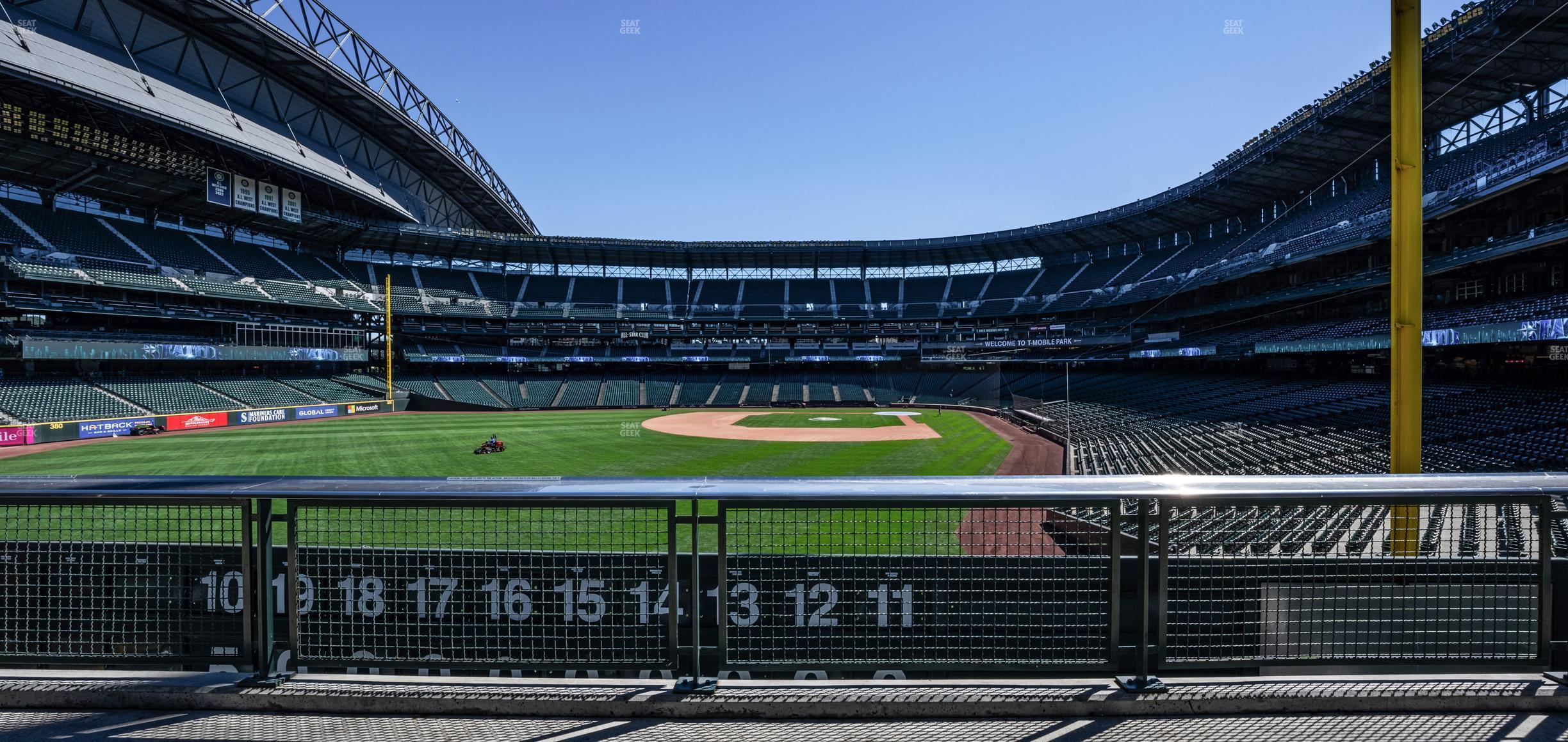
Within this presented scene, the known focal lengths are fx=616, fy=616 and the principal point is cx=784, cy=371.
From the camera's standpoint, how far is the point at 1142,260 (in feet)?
186

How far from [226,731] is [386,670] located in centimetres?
64

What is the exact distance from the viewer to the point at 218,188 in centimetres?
4191

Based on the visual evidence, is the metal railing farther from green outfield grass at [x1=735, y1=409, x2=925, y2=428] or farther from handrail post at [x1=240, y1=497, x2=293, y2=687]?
green outfield grass at [x1=735, y1=409, x2=925, y2=428]

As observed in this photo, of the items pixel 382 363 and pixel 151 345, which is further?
pixel 382 363

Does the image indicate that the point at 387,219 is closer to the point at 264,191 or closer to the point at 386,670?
the point at 264,191

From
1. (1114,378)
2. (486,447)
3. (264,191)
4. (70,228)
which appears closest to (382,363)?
(264,191)

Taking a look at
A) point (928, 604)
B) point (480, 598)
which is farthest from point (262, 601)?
point (928, 604)

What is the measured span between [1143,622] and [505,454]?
22850mm

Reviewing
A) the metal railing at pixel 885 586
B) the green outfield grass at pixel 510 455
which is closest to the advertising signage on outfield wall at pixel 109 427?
the green outfield grass at pixel 510 455

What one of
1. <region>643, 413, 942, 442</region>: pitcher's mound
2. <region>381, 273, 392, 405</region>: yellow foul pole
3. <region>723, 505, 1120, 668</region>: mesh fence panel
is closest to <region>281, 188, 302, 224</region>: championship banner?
<region>381, 273, 392, 405</region>: yellow foul pole

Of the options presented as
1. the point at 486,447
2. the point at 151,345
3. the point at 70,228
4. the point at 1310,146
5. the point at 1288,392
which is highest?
the point at 1310,146

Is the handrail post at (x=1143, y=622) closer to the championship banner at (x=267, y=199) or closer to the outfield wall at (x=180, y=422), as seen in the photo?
the outfield wall at (x=180, y=422)

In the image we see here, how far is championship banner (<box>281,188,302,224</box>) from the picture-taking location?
47.1 metres

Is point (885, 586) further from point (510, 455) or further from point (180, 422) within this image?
point (180, 422)
